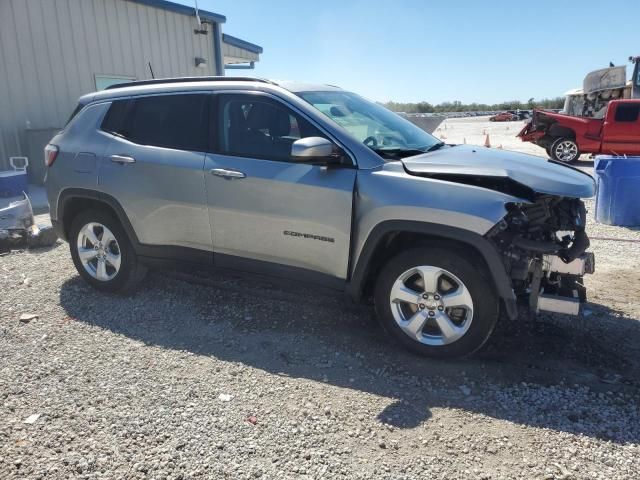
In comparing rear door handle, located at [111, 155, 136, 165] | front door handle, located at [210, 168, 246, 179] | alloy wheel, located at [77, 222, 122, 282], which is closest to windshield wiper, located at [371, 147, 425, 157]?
front door handle, located at [210, 168, 246, 179]

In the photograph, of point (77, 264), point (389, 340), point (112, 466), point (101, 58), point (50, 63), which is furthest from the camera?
point (101, 58)

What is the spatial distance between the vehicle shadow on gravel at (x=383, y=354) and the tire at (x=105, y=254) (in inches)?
6.4

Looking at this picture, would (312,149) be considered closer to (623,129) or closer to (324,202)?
(324,202)

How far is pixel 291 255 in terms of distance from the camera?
3809 millimetres

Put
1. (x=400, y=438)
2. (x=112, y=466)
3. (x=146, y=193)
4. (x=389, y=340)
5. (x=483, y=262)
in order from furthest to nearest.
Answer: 1. (x=146, y=193)
2. (x=389, y=340)
3. (x=483, y=262)
4. (x=400, y=438)
5. (x=112, y=466)

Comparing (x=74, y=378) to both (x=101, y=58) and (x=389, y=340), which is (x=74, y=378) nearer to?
(x=389, y=340)

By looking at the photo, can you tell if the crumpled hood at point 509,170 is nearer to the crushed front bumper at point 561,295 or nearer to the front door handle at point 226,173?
the crushed front bumper at point 561,295

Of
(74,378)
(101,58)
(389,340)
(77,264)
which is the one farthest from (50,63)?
(389,340)

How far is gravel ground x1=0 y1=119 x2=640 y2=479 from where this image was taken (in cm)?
261

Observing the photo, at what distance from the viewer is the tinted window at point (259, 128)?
378 centimetres

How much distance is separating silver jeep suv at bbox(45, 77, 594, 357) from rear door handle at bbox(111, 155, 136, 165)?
19mm

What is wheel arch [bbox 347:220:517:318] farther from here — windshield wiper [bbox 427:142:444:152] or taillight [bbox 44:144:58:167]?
taillight [bbox 44:144:58:167]

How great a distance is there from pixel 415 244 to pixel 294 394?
128 centimetres

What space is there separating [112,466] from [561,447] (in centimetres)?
228
